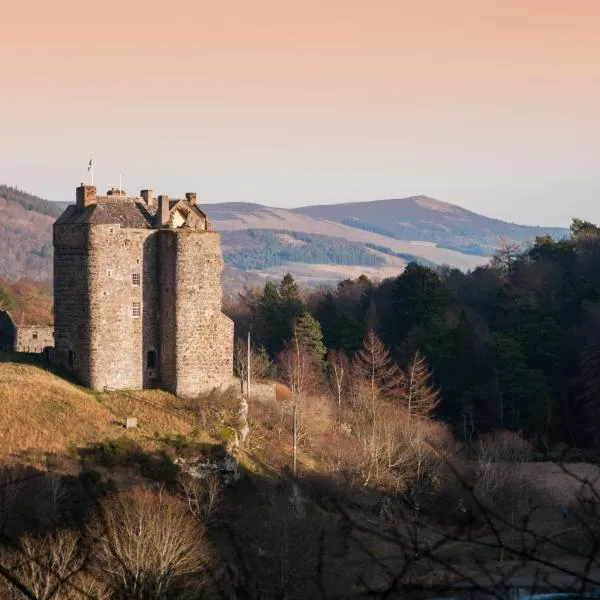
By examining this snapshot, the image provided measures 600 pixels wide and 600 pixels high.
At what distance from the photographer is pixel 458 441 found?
55.7 m

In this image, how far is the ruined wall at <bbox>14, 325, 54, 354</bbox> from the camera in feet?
191

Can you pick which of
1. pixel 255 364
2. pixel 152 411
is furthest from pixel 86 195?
pixel 255 364

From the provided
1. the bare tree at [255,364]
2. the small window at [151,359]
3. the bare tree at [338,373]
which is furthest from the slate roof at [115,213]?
the bare tree at [338,373]

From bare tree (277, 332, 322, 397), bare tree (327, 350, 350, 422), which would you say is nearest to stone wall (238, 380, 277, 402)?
bare tree (277, 332, 322, 397)

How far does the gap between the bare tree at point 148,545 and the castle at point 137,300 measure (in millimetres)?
9001

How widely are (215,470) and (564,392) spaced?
94.0 feet

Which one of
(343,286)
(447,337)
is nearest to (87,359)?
(447,337)

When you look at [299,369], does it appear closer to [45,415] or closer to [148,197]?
[148,197]

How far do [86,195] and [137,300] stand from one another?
4476 mm

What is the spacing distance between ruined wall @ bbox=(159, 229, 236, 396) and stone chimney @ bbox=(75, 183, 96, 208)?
3016 mm

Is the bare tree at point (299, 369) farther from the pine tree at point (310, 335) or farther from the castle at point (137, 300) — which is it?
the castle at point (137, 300)

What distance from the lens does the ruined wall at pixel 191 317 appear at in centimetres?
4209

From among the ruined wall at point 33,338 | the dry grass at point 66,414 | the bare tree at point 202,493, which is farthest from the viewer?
the ruined wall at point 33,338

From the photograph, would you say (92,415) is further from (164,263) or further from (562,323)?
(562,323)
